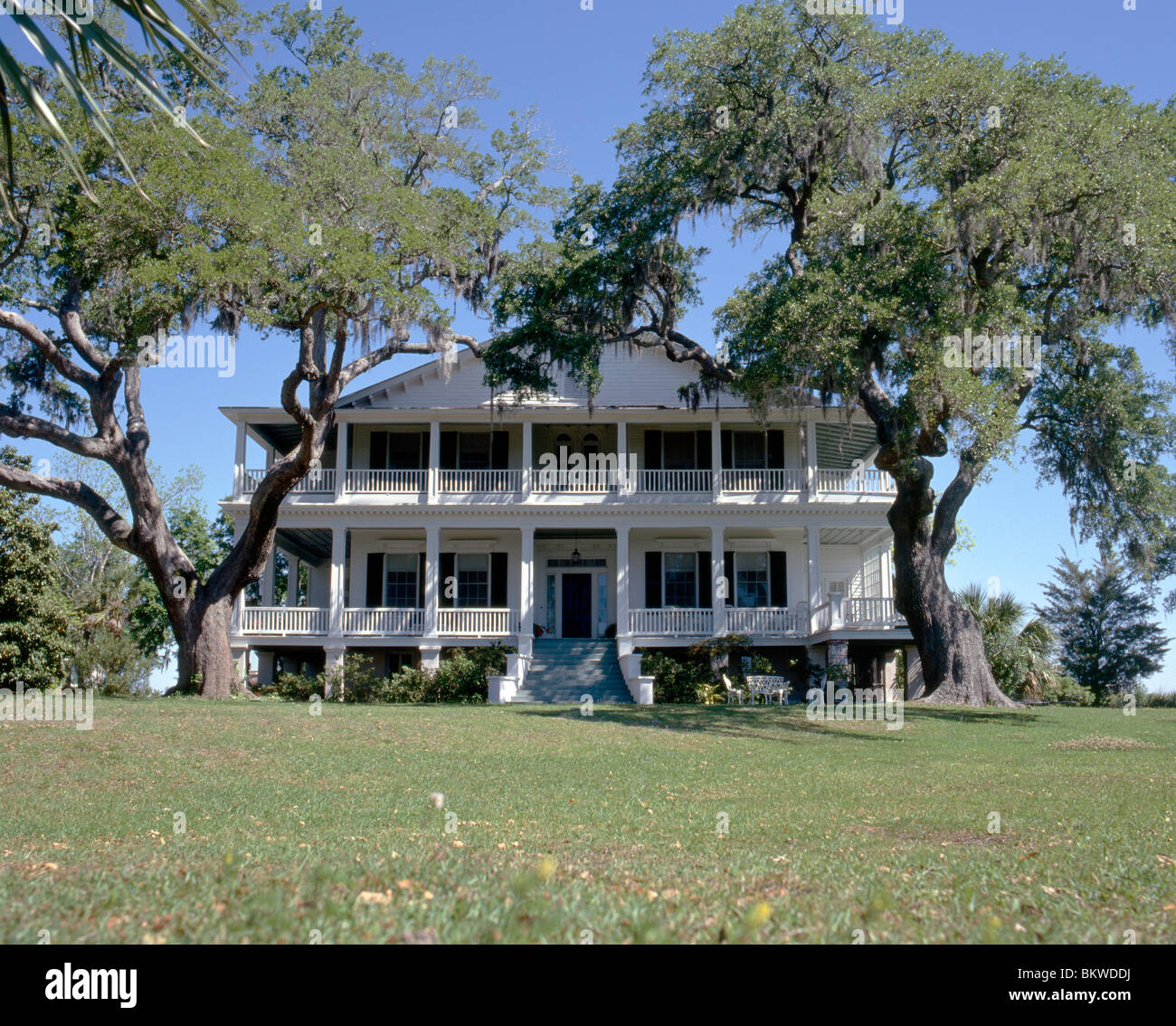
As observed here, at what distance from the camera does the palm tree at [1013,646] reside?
23766mm

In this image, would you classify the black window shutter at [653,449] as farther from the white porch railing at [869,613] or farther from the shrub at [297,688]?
the shrub at [297,688]

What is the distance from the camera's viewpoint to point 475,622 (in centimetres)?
2327

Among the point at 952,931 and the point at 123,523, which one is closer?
the point at 952,931

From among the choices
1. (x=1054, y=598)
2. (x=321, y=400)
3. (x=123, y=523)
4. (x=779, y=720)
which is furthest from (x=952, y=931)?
(x=1054, y=598)

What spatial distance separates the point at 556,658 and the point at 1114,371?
42.4ft

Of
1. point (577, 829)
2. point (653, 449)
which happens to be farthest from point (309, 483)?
point (577, 829)

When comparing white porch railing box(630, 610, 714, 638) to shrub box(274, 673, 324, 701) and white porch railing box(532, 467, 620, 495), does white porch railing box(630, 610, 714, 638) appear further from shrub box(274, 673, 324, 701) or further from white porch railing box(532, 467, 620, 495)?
shrub box(274, 673, 324, 701)

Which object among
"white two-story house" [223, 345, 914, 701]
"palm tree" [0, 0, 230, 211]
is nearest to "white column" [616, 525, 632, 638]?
"white two-story house" [223, 345, 914, 701]

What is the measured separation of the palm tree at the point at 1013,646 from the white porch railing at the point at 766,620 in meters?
3.89

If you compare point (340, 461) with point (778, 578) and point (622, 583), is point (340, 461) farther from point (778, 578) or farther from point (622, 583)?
point (778, 578)

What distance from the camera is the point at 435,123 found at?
71.4 ft

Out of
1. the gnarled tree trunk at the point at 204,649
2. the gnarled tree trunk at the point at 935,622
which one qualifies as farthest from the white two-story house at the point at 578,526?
the gnarled tree trunk at the point at 204,649

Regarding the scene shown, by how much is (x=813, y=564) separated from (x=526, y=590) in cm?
685
